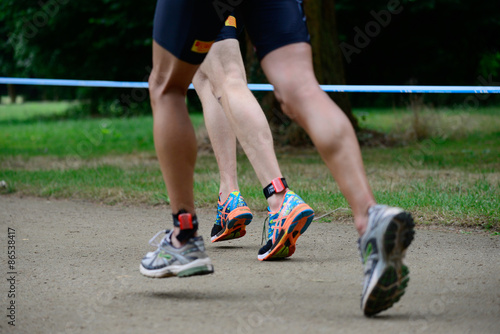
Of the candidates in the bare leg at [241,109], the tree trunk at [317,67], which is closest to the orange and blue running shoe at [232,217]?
the bare leg at [241,109]

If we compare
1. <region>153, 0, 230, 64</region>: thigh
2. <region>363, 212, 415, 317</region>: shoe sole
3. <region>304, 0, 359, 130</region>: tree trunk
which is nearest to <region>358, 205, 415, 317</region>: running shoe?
<region>363, 212, 415, 317</region>: shoe sole

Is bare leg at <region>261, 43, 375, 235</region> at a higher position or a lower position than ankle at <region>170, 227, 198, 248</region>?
A: higher

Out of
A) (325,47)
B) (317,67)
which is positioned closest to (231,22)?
(317,67)

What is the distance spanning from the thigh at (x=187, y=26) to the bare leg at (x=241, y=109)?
2.77 feet

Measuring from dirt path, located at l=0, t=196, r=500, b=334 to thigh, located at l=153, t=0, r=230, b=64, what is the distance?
95cm

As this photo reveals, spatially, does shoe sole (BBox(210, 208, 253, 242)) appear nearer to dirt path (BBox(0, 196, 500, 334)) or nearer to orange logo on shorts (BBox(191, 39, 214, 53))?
dirt path (BBox(0, 196, 500, 334))

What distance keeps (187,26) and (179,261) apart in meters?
0.91

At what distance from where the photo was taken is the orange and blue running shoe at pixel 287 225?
3.06m

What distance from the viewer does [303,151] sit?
903 cm

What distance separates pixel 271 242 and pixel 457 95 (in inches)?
710

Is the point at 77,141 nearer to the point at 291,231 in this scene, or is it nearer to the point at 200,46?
the point at 291,231

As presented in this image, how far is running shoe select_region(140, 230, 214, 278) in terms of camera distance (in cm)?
261

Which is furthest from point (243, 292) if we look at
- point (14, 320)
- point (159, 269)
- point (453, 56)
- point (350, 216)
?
point (453, 56)

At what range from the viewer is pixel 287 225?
121 inches
